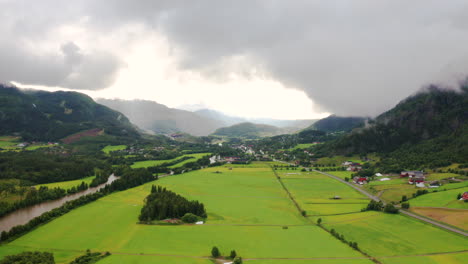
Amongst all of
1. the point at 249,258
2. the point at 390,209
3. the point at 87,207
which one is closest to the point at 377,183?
the point at 390,209

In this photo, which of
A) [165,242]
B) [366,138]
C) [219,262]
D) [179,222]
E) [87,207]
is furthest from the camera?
[366,138]

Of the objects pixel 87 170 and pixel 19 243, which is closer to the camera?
pixel 19 243

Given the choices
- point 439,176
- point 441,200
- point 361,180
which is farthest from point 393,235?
point 439,176

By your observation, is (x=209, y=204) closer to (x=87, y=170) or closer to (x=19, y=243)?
(x=19, y=243)

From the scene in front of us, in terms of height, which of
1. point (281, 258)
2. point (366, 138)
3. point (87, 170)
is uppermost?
point (366, 138)

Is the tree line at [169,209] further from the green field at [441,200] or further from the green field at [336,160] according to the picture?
the green field at [336,160]

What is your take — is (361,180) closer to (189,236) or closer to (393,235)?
(393,235)
